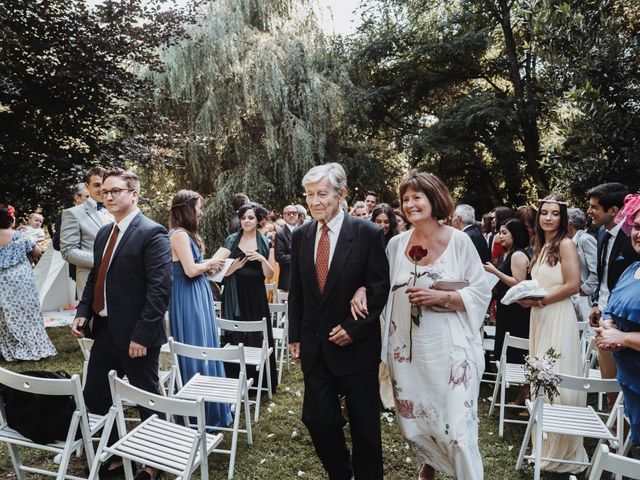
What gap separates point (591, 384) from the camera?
3170 mm

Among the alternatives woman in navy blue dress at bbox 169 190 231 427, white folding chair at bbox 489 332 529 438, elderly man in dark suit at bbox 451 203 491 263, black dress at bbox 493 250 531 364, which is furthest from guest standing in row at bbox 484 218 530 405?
woman in navy blue dress at bbox 169 190 231 427

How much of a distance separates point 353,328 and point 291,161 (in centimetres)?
1148

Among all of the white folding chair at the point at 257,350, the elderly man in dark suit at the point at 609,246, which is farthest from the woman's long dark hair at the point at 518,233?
the white folding chair at the point at 257,350

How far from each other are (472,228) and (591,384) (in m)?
3.00

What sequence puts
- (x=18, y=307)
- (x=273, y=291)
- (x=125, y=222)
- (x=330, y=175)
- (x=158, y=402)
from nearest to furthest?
(x=158, y=402) → (x=330, y=175) → (x=125, y=222) → (x=18, y=307) → (x=273, y=291)

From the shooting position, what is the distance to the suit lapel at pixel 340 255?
300cm

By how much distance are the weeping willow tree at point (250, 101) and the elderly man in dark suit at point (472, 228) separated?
308 inches

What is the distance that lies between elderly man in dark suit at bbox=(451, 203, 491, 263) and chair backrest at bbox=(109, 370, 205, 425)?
3.97 metres

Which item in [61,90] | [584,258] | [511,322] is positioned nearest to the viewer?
[511,322]

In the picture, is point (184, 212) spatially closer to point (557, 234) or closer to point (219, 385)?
point (219, 385)

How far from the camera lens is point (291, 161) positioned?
1401cm

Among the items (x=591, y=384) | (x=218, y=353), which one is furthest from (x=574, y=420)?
(x=218, y=353)

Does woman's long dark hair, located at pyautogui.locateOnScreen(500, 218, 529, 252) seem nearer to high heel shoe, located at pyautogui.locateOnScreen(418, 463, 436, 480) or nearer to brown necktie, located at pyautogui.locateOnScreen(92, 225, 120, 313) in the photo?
high heel shoe, located at pyautogui.locateOnScreen(418, 463, 436, 480)

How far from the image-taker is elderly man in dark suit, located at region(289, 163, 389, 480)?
2.99 m
